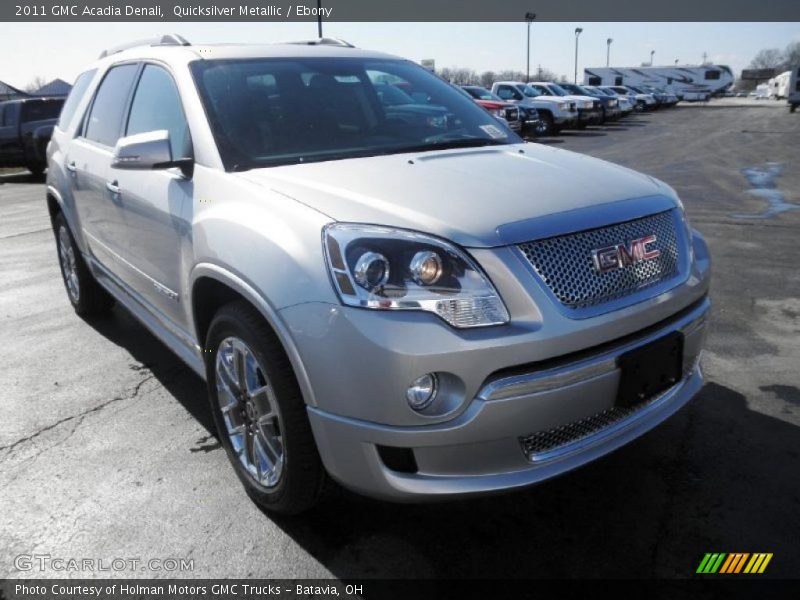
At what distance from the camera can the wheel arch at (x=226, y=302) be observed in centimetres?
214

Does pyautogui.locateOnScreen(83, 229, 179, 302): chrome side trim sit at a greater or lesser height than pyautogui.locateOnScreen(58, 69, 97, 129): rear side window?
lesser

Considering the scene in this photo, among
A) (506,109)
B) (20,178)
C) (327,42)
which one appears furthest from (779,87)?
(327,42)

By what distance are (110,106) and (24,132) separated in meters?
12.5

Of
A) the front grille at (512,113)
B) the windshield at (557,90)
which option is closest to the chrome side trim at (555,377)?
the front grille at (512,113)

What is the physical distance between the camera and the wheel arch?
2.14 metres

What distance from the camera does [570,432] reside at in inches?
87.3

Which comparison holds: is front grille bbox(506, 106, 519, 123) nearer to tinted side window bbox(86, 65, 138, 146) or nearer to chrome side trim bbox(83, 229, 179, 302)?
tinted side window bbox(86, 65, 138, 146)

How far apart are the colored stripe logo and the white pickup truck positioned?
22.4m

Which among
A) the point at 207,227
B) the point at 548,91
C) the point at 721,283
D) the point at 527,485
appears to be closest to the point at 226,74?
the point at 207,227

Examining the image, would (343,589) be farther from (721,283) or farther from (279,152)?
(721,283)

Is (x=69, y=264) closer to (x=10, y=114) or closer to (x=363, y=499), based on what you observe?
(x=363, y=499)

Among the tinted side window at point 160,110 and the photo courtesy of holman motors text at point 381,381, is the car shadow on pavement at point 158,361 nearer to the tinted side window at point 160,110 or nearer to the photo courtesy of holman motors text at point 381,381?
the photo courtesy of holman motors text at point 381,381

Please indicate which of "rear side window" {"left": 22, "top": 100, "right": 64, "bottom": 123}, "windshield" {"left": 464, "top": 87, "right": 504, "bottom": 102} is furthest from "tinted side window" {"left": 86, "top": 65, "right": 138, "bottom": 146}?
"windshield" {"left": 464, "top": 87, "right": 504, "bottom": 102}

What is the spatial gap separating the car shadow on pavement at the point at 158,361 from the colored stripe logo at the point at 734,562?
86.8 inches
